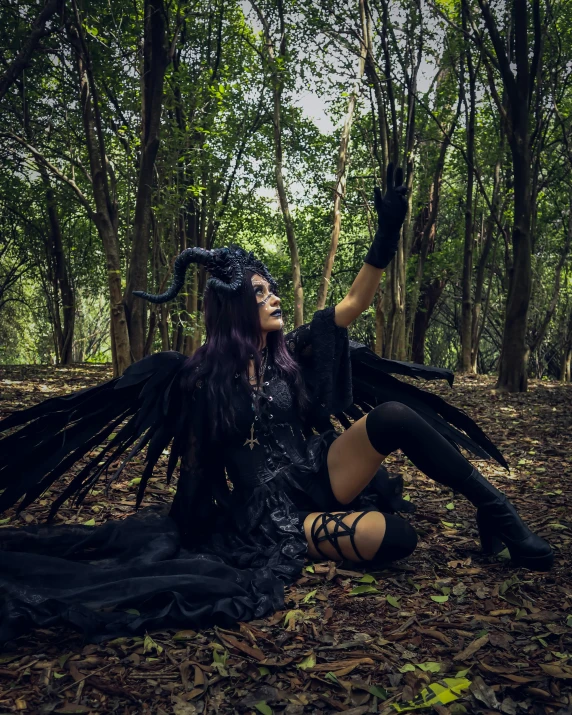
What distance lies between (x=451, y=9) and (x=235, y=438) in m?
15.7

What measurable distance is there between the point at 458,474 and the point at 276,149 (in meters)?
11.9

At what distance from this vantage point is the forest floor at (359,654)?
224 centimetres

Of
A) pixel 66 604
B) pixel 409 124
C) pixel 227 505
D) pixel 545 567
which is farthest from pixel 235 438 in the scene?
pixel 409 124

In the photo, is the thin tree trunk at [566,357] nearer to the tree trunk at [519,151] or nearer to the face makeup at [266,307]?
the tree trunk at [519,151]

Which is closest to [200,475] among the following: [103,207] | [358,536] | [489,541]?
[358,536]

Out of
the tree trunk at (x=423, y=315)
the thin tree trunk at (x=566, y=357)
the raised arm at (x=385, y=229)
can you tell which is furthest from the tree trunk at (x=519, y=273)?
the tree trunk at (x=423, y=315)

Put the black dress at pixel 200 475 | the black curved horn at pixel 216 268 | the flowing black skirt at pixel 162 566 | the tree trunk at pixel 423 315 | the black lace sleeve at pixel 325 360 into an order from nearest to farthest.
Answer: the flowing black skirt at pixel 162 566, the black dress at pixel 200 475, the black curved horn at pixel 216 268, the black lace sleeve at pixel 325 360, the tree trunk at pixel 423 315

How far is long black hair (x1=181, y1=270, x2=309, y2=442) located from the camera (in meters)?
3.38

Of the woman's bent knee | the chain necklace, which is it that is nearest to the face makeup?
the chain necklace

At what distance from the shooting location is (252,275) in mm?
3494

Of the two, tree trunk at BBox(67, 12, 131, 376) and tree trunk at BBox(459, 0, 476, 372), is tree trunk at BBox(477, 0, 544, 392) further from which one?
tree trunk at BBox(67, 12, 131, 376)

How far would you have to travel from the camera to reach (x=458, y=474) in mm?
3223

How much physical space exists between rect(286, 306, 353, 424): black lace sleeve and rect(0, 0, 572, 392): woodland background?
4.63m

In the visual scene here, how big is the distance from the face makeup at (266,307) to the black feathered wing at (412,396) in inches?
21.7
